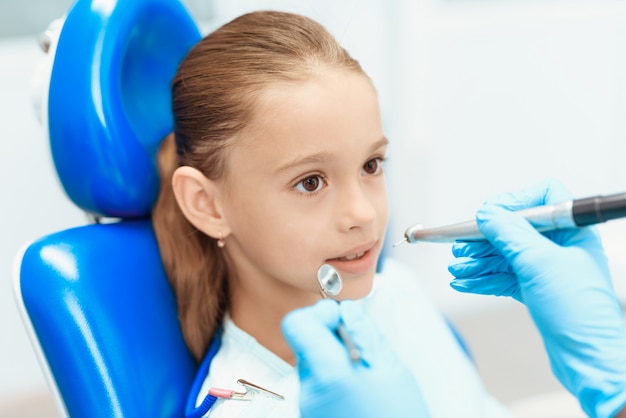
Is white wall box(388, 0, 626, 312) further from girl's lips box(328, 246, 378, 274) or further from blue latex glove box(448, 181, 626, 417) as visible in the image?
blue latex glove box(448, 181, 626, 417)

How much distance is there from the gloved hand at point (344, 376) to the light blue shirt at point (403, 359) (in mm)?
191

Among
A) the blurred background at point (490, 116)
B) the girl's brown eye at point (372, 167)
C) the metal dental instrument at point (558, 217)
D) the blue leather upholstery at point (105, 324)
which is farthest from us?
the blurred background at point (490, 116)

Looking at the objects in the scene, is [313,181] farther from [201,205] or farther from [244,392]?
[244,392]

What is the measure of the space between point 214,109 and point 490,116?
1414 millimetres

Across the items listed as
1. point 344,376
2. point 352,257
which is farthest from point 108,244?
point 344,376

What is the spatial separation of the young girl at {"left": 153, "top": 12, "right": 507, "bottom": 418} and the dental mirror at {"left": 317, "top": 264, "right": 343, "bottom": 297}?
0.02 meters

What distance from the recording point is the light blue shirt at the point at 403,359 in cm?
94

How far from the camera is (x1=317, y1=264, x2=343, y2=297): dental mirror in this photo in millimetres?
921

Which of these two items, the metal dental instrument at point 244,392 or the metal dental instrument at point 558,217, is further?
the metal dental instrument at point 244,392

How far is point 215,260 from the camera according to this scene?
1145 millimetres

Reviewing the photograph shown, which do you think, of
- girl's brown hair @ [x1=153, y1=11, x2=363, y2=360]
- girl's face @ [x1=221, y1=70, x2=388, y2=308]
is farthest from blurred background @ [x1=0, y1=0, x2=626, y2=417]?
girl's face @ [x1=221, y1=70, x2=388, y2=308]

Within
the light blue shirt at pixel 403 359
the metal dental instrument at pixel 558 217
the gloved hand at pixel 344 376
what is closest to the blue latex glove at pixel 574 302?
the metal dental instrument at pixel 558 217

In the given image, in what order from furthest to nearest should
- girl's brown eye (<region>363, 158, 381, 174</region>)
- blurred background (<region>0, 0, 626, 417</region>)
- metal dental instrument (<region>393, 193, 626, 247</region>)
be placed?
blurred background (<region>0, 0, 626, 417</region>) → girl's brown eye (<region>363, 158, 381, 174</region>) → metal dental instrument (<region>393, 193, 626, 247</region>)

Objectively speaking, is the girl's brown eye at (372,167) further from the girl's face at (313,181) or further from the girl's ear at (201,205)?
the girl's ear at (201,205)
